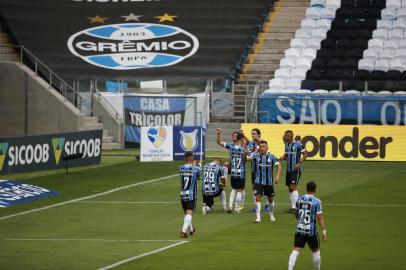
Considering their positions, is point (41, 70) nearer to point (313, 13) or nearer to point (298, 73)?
point (298, 73)

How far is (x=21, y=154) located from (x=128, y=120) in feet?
46.6

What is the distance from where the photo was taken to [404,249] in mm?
23109

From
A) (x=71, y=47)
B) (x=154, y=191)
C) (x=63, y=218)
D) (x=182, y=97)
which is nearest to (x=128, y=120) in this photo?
(x=182, y=97)

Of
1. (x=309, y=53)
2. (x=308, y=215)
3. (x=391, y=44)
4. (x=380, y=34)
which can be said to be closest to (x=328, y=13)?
(x=380, y=34)

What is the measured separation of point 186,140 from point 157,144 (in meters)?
1.27

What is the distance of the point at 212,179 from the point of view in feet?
96.8

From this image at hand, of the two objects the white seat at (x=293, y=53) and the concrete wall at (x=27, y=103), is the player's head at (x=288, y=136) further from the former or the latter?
the white seat at (x=293, y=53)

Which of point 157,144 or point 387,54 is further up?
point 387,54

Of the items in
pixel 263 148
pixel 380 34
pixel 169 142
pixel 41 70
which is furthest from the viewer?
pixel 41 70

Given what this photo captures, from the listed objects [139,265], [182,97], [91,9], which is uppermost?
[91,9]

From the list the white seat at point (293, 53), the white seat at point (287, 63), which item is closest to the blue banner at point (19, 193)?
the white seat at point (287, 63)

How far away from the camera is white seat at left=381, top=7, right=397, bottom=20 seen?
5619 centimetres

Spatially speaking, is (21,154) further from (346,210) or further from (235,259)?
(235,259)

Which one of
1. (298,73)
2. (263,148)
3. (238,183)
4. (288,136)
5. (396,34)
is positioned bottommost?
(238,183)
